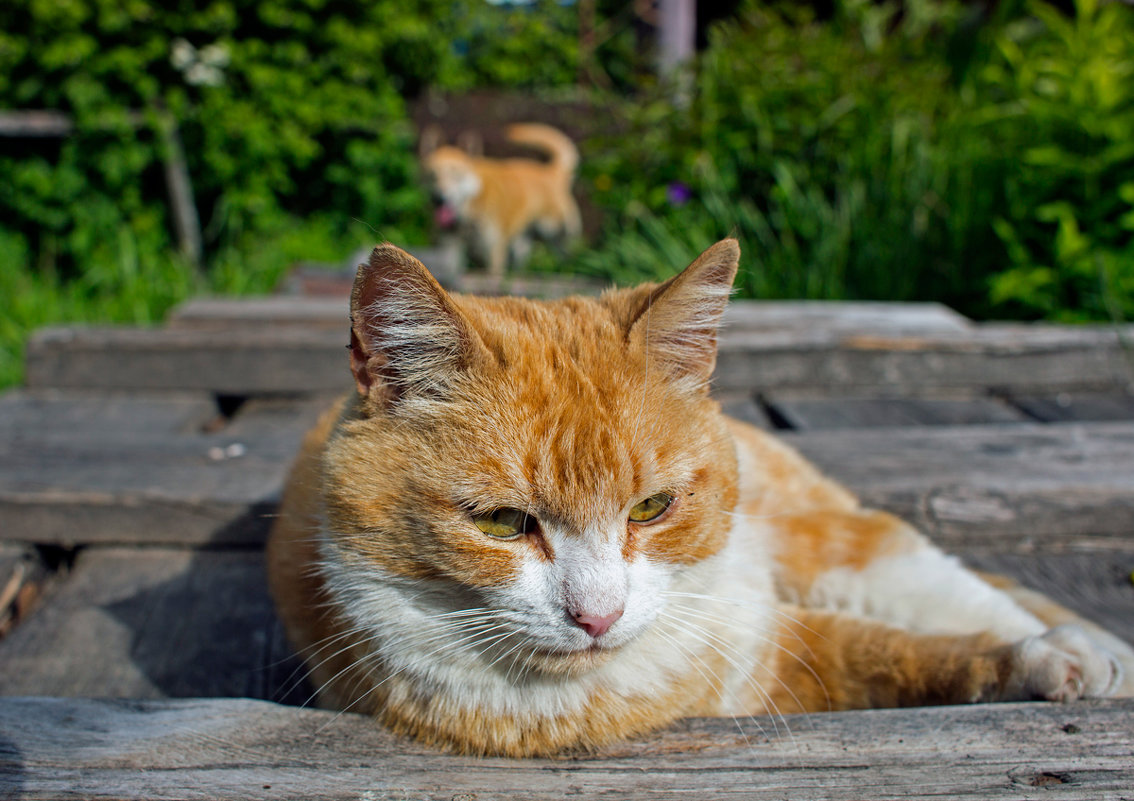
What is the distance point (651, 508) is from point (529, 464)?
0.24m

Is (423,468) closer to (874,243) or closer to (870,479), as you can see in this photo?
(870,479)

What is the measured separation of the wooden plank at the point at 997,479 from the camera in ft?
6.62

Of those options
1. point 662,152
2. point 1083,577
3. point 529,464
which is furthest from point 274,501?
point 662,152

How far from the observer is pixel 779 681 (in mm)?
1429

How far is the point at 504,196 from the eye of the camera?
7684 mm

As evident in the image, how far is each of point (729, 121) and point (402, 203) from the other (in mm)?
4169

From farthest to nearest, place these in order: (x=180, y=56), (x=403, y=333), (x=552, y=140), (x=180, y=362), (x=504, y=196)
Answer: (x=552, y=140) < (x=504, y=196) < (x=180, y=56) < (x=180, y=362) < (x=403, y=333)

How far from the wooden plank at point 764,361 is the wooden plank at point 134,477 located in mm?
291

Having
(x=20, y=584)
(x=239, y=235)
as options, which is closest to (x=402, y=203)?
(x=239, y=235)

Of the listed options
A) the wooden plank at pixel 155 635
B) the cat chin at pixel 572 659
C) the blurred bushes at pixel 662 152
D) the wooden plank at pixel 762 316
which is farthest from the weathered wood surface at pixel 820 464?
the blurred bushes at pixel 662 152

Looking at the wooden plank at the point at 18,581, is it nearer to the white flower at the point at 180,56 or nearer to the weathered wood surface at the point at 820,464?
the weathered wood surface at the point at 820,464

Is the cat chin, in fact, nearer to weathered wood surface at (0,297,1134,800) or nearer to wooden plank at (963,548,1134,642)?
weathered wood surface at (0,297,1134,800)

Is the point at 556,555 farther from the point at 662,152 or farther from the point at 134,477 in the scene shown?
the point at 662,152

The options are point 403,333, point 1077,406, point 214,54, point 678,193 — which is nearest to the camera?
point 403,333
